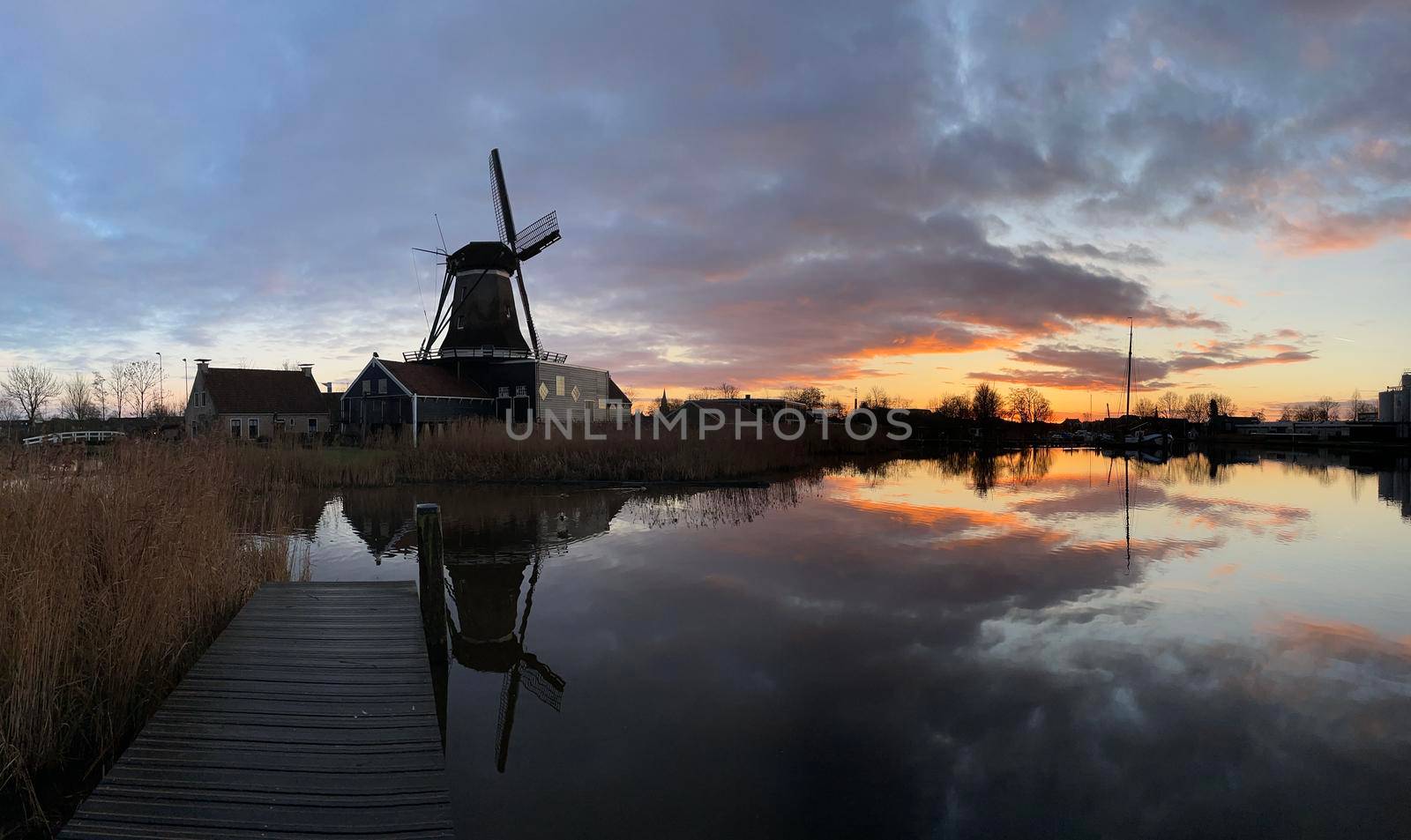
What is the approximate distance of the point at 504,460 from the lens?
20.0 meters

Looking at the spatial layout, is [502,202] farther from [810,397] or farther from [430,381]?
[810,397]

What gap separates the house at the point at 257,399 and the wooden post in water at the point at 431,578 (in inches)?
1415

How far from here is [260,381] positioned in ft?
135

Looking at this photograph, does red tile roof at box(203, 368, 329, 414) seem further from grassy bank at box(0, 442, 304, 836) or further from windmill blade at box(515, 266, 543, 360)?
grassy bank at box(0, 442, 304, 836)

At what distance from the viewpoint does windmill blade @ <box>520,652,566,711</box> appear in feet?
17.0

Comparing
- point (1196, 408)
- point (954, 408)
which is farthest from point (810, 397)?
point (1196, 408)

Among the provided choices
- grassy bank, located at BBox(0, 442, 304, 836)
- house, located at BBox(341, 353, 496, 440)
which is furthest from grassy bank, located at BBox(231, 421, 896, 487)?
grassy bank, located at BBox(0, 442, 304, 836)

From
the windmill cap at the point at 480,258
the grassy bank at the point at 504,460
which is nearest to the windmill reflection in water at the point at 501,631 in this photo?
the grassy bank at the point at 504,460

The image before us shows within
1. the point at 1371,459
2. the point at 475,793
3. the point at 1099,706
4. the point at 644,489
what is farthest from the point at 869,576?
the point at 1371,459

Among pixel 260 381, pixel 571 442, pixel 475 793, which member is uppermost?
pixel 260 381

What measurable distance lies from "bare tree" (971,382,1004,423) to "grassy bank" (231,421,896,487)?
158ft

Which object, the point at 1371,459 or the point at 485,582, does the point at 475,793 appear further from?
the point at 1371,459

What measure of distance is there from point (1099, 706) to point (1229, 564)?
20.7 feet

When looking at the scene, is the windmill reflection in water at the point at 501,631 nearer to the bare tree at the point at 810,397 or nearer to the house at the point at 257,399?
the house at the point at 257,399
